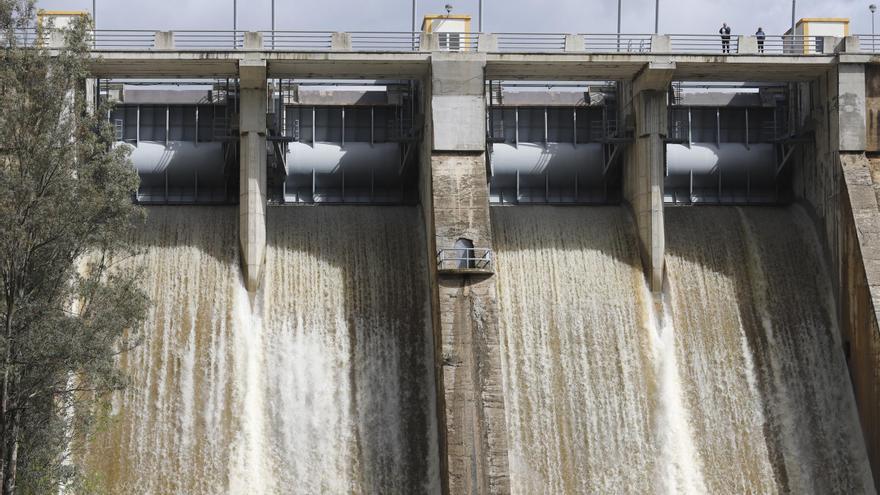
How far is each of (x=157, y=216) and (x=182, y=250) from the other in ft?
5.42

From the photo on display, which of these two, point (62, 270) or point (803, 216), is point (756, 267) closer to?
point (803, 216)

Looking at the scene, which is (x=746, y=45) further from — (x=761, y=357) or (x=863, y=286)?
(x=761, y=357)

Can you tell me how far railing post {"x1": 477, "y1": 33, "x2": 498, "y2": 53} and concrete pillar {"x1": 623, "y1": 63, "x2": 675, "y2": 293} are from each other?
426 cm

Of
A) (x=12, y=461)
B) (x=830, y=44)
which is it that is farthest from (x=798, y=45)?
(x=12, y=461)

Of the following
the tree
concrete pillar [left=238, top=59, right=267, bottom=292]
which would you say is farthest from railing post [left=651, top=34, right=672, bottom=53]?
the tree

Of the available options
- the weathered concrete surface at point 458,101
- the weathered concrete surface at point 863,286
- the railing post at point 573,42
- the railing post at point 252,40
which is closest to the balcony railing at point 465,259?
the weathered concrete surface at point 458,101

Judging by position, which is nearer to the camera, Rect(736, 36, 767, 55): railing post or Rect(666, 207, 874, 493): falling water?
Rect(666, 207, 874, 493): falling water

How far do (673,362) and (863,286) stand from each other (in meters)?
5.25

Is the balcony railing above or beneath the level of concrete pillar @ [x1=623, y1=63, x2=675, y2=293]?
beneath

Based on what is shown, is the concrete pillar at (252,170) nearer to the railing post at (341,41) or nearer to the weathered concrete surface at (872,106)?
the railing post at (341,41)

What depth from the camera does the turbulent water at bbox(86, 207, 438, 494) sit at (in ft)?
104

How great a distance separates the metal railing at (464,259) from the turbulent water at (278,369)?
7.52 ft

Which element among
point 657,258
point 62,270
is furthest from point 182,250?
point 657,258

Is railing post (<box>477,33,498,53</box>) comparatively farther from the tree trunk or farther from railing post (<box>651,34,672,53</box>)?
the tree trunk
